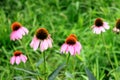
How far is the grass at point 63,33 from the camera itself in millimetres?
2367

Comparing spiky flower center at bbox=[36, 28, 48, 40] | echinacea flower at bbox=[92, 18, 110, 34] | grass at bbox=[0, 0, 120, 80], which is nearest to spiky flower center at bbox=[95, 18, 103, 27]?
echinacea flower at bbox=[92, 18, 110, 34]

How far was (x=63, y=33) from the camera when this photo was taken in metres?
2.90

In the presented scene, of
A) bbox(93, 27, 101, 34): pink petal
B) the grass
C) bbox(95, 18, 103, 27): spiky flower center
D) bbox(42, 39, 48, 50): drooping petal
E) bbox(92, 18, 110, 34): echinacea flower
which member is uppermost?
bbox(42, 39, 48, 50): drooping petal

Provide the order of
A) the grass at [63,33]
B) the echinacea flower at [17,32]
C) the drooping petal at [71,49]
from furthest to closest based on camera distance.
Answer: the grass at [63,33], the echinacea flower at [17,32], the drooping petal at [71,49]

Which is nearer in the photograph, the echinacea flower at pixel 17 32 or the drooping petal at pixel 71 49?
the drooping petal at pixel 71 49

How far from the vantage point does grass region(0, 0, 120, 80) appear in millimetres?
2367

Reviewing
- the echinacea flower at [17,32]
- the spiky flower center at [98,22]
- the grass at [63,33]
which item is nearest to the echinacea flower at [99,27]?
the spiky flower center at [98,22]

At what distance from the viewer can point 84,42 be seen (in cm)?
270

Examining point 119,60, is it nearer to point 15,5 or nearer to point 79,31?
point 79,31

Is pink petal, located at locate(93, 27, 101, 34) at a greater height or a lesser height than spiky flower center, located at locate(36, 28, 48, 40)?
lesser

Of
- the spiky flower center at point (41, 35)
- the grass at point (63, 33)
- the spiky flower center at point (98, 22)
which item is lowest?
the grass at point (63, 33)

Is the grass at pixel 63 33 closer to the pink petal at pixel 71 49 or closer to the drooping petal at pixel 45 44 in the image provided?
the pink petal at pixel 71 49

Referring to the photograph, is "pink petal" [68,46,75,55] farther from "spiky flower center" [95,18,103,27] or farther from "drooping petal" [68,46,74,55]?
"spiky flower center" [95,18,103,27]

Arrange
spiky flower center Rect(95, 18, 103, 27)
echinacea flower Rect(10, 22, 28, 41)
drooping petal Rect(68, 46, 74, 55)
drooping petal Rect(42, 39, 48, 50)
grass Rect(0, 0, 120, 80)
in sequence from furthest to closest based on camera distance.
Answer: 1. grass Rect(0, 0, 120, 80)
2. spiky flower center Rect(95, 18, 103, 27)
3. echinacea flower Rect(10, 22, 28, 41)
4. drooping petal Rect(68, 46, 74, 55)
5. drooping petal Rect(42, 39, 48, 50)
